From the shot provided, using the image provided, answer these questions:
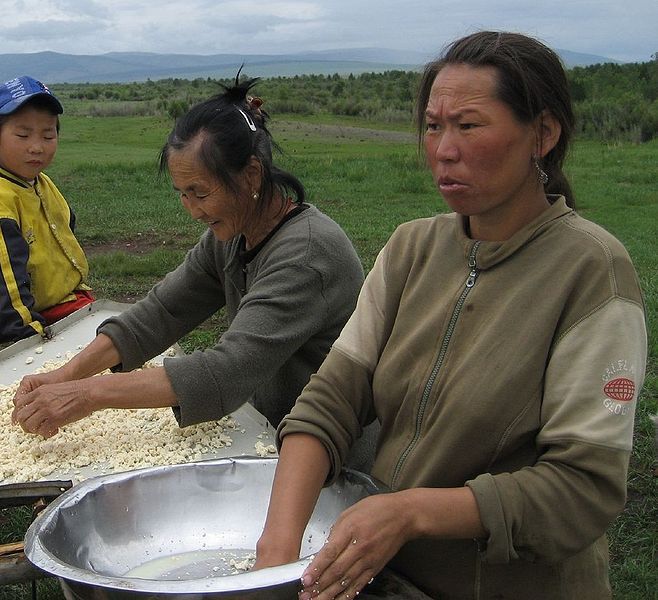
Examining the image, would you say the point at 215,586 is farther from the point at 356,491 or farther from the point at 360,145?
the point at 360,145

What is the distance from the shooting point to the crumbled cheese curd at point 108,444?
7.88 ft

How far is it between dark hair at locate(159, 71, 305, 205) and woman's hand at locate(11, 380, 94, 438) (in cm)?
75

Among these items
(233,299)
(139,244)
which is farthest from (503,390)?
(139,244)

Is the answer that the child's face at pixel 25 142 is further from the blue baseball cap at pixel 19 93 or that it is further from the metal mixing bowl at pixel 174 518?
the metal mixing bowl at pixel 174 518

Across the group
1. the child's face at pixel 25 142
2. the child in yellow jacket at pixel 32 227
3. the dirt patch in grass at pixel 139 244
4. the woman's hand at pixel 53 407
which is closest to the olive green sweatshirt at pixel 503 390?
the woman's hand at pixel 53 407

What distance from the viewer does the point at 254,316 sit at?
253cm

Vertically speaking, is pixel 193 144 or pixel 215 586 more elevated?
pixel 193 144

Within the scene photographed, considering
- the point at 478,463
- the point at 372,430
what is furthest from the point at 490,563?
the point at 372,430

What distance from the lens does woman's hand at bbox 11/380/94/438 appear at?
8.23 feet

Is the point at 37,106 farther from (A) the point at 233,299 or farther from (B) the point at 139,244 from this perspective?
(B) the point at 139,244

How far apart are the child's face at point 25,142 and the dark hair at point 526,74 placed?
257cm

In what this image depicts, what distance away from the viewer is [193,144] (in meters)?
2.66

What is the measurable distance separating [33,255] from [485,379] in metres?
2.83

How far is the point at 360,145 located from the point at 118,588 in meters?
20.1
